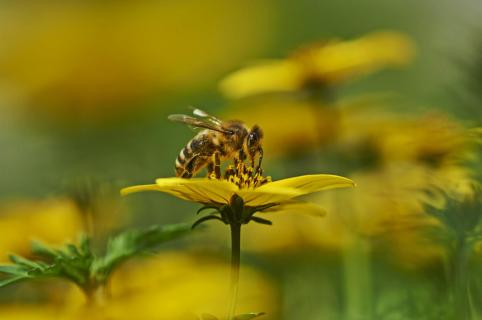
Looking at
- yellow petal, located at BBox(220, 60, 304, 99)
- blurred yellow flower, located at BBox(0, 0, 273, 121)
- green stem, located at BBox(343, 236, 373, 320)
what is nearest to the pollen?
green stem, located at BBox(343, 236, 373, 320)

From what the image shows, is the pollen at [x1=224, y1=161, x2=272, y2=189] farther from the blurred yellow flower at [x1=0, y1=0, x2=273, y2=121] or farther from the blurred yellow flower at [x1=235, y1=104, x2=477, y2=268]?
the blurred yellow flower at [x1=0, y1=0, x2=273, y2=121]

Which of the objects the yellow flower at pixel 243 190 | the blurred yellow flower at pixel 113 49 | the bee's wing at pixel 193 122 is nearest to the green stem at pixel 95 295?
the yellow flower at pixel 243 190

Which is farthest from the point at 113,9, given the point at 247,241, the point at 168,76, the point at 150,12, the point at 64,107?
the point at 247,241

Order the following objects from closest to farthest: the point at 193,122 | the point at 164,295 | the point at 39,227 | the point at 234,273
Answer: the point at 234,273 < the point at 164,295 < the point at 193,122 < the point at 39,227

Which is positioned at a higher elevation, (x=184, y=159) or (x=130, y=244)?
(x=184, y=159)

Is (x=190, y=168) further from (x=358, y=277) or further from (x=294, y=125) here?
(x=294, y=125)

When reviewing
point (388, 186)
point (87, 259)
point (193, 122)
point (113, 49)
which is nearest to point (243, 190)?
point (87, 259)

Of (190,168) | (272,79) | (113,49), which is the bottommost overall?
(190,168)

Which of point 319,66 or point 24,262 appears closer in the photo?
point 24,262
